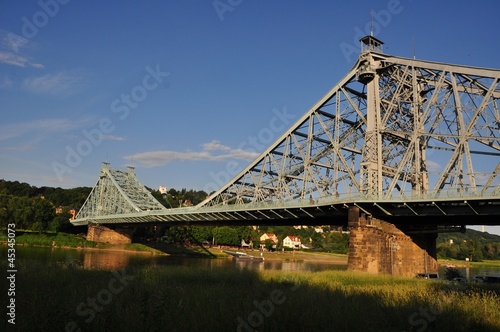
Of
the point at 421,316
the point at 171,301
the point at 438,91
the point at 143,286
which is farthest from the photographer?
the point at 438,91

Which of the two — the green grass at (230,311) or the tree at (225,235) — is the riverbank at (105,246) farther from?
the green grass at (230,311)

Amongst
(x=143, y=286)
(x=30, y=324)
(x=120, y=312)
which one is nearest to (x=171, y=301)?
(x=120, y=312)

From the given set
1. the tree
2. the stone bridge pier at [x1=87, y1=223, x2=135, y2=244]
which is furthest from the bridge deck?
the tree

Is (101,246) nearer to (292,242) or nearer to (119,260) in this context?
(119,260)

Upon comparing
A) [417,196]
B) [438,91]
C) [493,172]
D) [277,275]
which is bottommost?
[277,275]

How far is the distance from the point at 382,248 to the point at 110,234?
72.0 metres

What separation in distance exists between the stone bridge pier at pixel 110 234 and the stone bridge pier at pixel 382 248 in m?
68.2

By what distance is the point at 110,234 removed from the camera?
89.6 metres

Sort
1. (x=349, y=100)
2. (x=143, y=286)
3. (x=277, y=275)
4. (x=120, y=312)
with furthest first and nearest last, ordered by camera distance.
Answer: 1. (x=349, y=100)
2. (x=277, y=275)
3. (x=143, y=286)
4. (x=120, y=312)

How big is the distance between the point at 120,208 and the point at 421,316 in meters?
92.6

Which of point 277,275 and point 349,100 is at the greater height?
point 349,100

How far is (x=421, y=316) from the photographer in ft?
32.0

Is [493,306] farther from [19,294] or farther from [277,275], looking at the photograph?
[19,294]

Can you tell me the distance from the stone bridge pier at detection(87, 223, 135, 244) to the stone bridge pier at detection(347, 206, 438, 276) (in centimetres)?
6818
